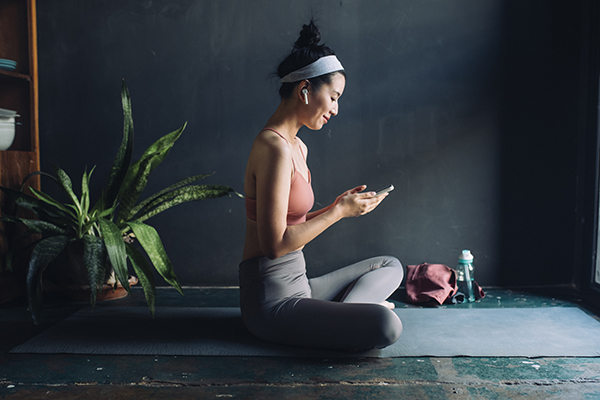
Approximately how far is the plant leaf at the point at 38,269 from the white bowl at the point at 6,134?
0.58m

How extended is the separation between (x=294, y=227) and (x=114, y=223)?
0.97m

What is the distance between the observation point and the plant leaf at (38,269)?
1.77 metres

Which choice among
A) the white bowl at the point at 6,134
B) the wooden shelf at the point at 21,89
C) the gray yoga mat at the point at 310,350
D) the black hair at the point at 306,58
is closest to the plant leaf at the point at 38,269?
the gray yoga mat at the point at 310,350

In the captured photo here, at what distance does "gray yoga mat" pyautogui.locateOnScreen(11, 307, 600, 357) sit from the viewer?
1530 millimetres

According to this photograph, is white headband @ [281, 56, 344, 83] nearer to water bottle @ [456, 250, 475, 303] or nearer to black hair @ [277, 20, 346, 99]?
black hair @ [277, 20, 346, 99]

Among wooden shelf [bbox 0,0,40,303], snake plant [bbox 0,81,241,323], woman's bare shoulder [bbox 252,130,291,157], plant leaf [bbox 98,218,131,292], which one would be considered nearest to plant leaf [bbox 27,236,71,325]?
snake plant [bbox 0,81,241,323]

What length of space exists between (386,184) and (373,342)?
115 cm

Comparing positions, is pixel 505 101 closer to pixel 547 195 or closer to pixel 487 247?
pixel 547 195

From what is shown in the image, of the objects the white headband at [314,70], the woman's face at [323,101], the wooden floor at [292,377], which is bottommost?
the wooden floor at [292,377]

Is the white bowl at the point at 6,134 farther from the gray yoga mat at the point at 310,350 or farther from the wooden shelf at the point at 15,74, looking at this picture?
the gray yoga mat at the point at 310,350

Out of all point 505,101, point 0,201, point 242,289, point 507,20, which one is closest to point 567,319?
point 505,101

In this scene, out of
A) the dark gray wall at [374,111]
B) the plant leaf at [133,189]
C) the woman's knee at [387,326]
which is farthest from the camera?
the dark gray wall at [374,111]

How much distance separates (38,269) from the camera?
1.81 m

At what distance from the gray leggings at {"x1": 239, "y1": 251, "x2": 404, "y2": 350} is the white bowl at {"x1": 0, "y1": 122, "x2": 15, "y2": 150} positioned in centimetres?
138
